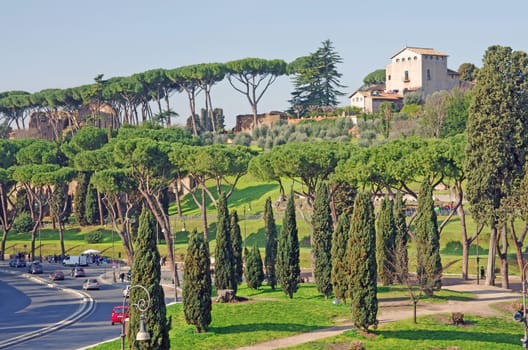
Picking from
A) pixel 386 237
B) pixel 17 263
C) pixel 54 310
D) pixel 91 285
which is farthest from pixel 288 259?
pixel 17 263

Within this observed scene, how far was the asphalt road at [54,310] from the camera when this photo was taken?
2088 inches

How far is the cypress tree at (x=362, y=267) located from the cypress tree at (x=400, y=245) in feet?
22.4

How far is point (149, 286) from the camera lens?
138ft

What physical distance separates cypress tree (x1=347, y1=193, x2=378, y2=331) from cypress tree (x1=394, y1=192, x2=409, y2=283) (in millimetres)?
6815

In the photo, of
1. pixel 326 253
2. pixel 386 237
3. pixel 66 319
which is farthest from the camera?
pixel 386 237

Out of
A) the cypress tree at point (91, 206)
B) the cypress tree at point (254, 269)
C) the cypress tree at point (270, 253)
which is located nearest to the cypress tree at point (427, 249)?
the cypress tree at point (270, 253)

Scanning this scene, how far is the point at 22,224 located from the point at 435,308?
7704cm

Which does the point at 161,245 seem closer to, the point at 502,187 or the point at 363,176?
the point at 363,176

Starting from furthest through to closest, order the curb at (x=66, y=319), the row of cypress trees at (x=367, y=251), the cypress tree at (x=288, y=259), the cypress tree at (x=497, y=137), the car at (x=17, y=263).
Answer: the car at (x=17, y=263) < the cypress tree at (x=497, y=137) < the cypress tree at (x=288, y=259) < the curb at (x=66, y=319) < the row of cypress trees at (x=367, y=251)

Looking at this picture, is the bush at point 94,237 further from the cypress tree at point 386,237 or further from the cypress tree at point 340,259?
the cypress tree at point 340,259

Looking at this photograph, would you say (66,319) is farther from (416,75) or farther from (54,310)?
(416,75)

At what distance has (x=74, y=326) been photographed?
5762 centimetres

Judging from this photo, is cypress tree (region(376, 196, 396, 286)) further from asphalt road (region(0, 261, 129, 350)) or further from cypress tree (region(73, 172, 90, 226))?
cypress tree (region(73, 172, 90, 226))

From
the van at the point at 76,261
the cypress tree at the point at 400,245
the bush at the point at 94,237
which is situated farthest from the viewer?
the bush at the point at 94,237
